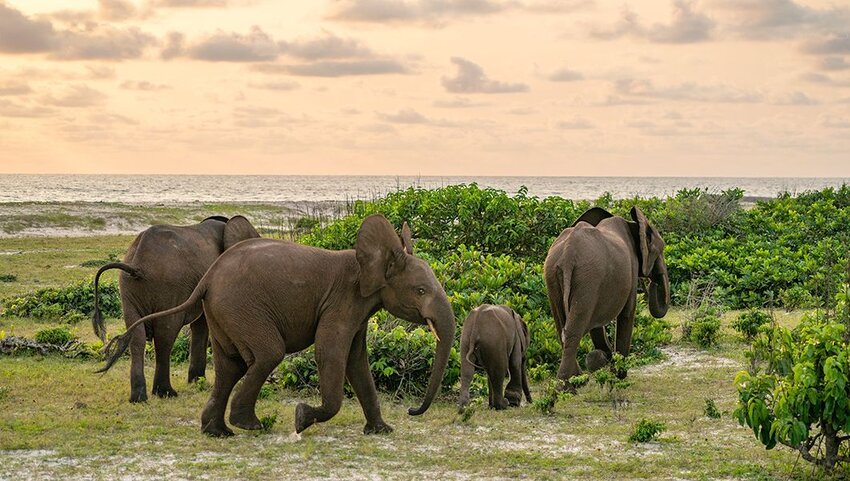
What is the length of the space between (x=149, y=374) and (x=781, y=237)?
13.3 meters

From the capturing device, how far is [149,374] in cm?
1254

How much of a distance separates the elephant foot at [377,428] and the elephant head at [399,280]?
26.1 inches

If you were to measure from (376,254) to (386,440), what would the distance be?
1.66 m

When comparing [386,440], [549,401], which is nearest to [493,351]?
[549,401]

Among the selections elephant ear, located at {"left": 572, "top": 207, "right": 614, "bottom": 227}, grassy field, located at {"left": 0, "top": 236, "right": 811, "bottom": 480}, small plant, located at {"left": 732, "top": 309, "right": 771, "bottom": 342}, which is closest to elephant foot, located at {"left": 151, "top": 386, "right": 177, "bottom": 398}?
grassy field, located at {"left": 0, "top": 236, "right": 811, "bottom": 480}

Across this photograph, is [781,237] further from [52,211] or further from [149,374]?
[52,211]

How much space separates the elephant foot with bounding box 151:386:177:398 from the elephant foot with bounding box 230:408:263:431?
225 centimetres

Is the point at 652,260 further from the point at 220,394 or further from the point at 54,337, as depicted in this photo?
the point at 54,337

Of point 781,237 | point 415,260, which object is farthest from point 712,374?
point 781,237

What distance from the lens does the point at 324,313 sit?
875cm

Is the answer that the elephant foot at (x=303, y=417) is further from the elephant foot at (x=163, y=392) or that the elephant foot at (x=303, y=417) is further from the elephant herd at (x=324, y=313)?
the elephant foot at (x=163, y=392)

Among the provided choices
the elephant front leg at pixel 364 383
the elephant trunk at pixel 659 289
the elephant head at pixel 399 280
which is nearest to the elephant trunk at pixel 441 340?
the elephant head at pixel 399 280

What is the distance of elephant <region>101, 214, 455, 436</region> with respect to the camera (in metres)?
8.57

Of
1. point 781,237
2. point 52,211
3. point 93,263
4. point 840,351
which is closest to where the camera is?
point 840,351
